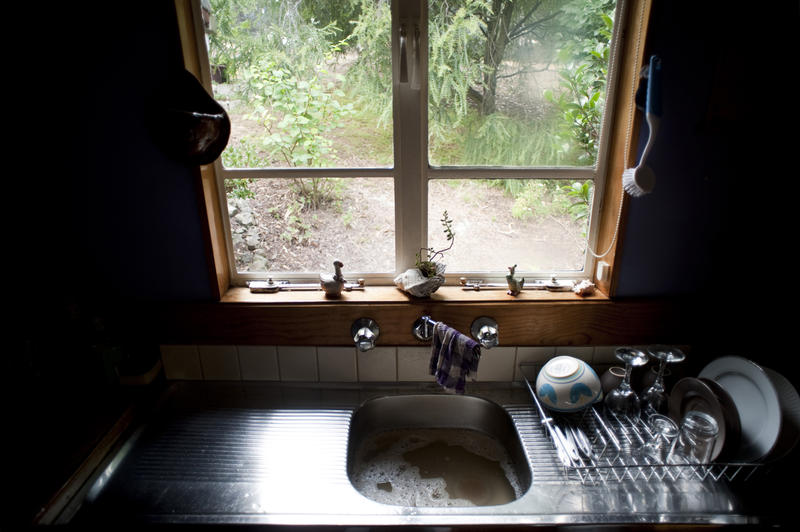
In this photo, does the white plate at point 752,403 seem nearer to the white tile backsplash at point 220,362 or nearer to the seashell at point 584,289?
the seashell at point 584,289

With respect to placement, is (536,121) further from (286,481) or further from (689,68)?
(286,481)

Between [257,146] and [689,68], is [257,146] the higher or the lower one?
the lower one

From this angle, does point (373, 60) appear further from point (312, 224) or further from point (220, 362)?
point (220, 362)

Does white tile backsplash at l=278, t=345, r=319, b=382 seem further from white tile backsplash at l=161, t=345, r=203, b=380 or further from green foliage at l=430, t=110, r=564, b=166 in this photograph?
green foliage at l=430, t=110, r=564, b=166

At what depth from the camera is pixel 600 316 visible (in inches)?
55.5

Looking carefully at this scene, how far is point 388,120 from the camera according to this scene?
139 centimetres

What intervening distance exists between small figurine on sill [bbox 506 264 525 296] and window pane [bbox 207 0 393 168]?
1.76 ft

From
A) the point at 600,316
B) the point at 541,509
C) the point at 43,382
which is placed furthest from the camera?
the point at 600,316

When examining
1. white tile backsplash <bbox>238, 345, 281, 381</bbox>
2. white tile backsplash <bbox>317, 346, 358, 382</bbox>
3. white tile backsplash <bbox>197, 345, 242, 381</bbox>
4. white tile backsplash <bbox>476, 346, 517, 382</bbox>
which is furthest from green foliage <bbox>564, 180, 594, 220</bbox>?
white tile backsplash <bbox>197, 345, 242, 381</bbox>

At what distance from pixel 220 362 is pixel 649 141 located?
1.48 metres

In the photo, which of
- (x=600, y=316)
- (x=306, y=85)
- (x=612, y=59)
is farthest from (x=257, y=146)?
(x=600, y=316)

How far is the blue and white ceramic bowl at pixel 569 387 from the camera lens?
130 centimetres

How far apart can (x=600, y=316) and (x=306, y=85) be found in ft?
3.86

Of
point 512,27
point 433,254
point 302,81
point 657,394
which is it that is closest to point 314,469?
point 433,254
